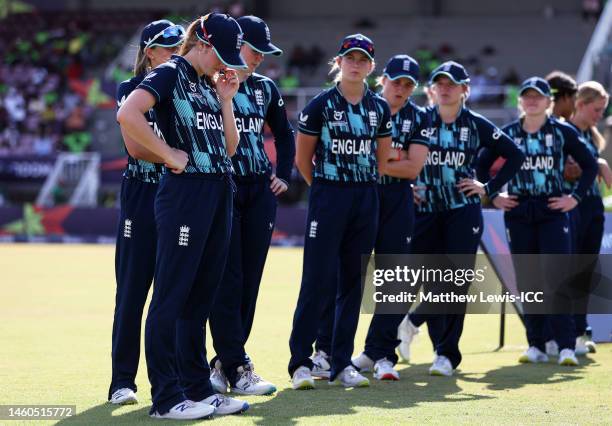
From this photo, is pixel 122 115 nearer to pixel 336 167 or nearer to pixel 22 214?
pixel 336 167

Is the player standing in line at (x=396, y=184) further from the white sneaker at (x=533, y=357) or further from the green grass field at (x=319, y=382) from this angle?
the white sneaker at (x=533, y=357)

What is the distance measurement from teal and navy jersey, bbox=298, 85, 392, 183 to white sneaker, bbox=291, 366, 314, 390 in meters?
1.25

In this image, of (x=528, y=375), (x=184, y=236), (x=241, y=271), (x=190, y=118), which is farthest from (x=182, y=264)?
(x=528, y=375)

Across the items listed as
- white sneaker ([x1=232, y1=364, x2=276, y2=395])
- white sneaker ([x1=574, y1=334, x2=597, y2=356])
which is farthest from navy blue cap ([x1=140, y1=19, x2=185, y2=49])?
white sneaker ([x1=574, y1=334, x2=597, y2=356])

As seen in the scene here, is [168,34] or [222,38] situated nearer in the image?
[222,38]

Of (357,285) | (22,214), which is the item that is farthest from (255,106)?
(22,214)

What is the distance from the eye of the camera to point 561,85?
Result: 31.1 ft

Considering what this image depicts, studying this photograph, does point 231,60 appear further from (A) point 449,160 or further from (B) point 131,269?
(A) point 449,160

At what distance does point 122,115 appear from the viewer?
5.46 metres

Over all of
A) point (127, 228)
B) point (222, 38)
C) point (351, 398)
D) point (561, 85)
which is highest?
point (561, 85)

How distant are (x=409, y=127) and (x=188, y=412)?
9.93 ft

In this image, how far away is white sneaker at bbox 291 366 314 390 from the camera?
7.07 meters

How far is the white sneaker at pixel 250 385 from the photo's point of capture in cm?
689

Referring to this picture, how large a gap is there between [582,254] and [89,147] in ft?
72.9
